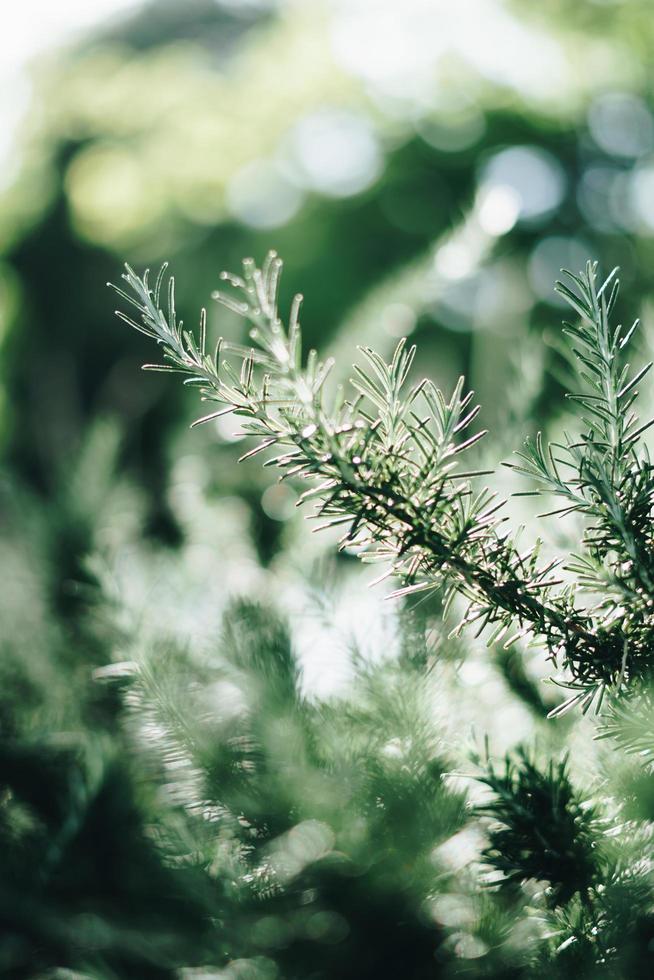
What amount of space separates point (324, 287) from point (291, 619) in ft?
2.96

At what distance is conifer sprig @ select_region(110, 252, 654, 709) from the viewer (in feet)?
0.72

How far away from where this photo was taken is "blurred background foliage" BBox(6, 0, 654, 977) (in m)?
0.40

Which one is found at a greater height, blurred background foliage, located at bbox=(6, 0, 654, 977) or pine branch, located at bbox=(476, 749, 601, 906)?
blurred background foliage, located at bbox=(6, 0, 654, 977)

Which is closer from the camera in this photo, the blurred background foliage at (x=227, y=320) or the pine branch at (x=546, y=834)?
the pine branch at (x=546, y=834)

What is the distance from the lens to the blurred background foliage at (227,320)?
1.32 feet

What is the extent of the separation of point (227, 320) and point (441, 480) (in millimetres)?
→ 664

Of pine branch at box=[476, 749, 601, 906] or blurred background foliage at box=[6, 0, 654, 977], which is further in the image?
blurred background foliage at box=[6, 0, 654, 977]

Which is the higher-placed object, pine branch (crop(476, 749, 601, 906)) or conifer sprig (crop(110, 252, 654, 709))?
conifer sprig (crop(110, 252, 654, 709))

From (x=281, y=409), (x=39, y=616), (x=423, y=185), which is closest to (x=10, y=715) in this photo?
(x=39, y=616)

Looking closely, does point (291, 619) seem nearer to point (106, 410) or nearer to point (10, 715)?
point (10, 715)

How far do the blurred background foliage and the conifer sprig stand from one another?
90mm

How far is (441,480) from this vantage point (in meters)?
0.23

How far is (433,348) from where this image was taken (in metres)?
1.10

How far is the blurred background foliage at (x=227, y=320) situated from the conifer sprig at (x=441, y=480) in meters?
0.09
